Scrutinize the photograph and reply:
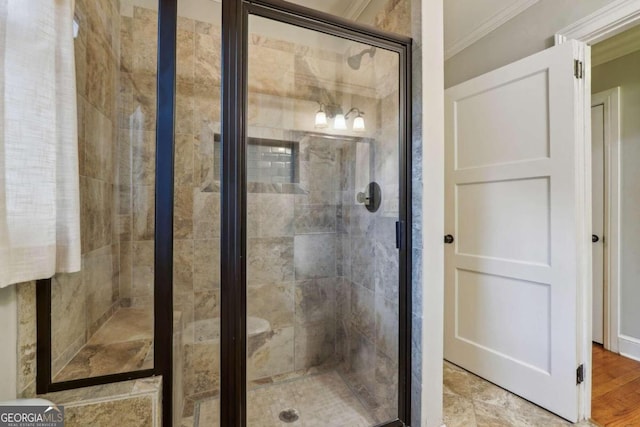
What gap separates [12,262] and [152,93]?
101 cm

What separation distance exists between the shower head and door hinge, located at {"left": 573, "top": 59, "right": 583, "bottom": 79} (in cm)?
105

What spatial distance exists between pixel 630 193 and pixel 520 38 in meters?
1.50

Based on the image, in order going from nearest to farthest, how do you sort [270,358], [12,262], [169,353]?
1. [12,262]
2. [169,353]
3. [270,358]

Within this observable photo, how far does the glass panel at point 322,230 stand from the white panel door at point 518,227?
2.58 ft

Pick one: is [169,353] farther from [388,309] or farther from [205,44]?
[205,44]

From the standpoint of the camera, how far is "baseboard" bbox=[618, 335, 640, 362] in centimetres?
218

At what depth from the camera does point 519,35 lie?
A: 6.28 ft

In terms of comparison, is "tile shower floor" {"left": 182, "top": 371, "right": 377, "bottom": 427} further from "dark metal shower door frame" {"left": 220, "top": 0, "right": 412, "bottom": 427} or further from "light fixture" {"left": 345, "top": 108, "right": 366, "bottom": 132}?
"light fixture" {"left": 345, "top": 108, "right": 366, "bottom": 132}

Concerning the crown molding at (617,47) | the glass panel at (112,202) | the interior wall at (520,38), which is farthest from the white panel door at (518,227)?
the glass panel at (112,202)

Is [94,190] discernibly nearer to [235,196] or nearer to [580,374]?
[235,196]

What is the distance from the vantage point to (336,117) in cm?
186

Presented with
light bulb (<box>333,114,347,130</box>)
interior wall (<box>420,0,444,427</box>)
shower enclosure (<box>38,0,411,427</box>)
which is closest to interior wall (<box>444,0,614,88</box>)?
interior wall (<box>420,0,444,427</box>)

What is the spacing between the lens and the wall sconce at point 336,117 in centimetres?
179

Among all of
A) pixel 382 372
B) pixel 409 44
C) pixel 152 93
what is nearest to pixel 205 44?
pixel 152 93
